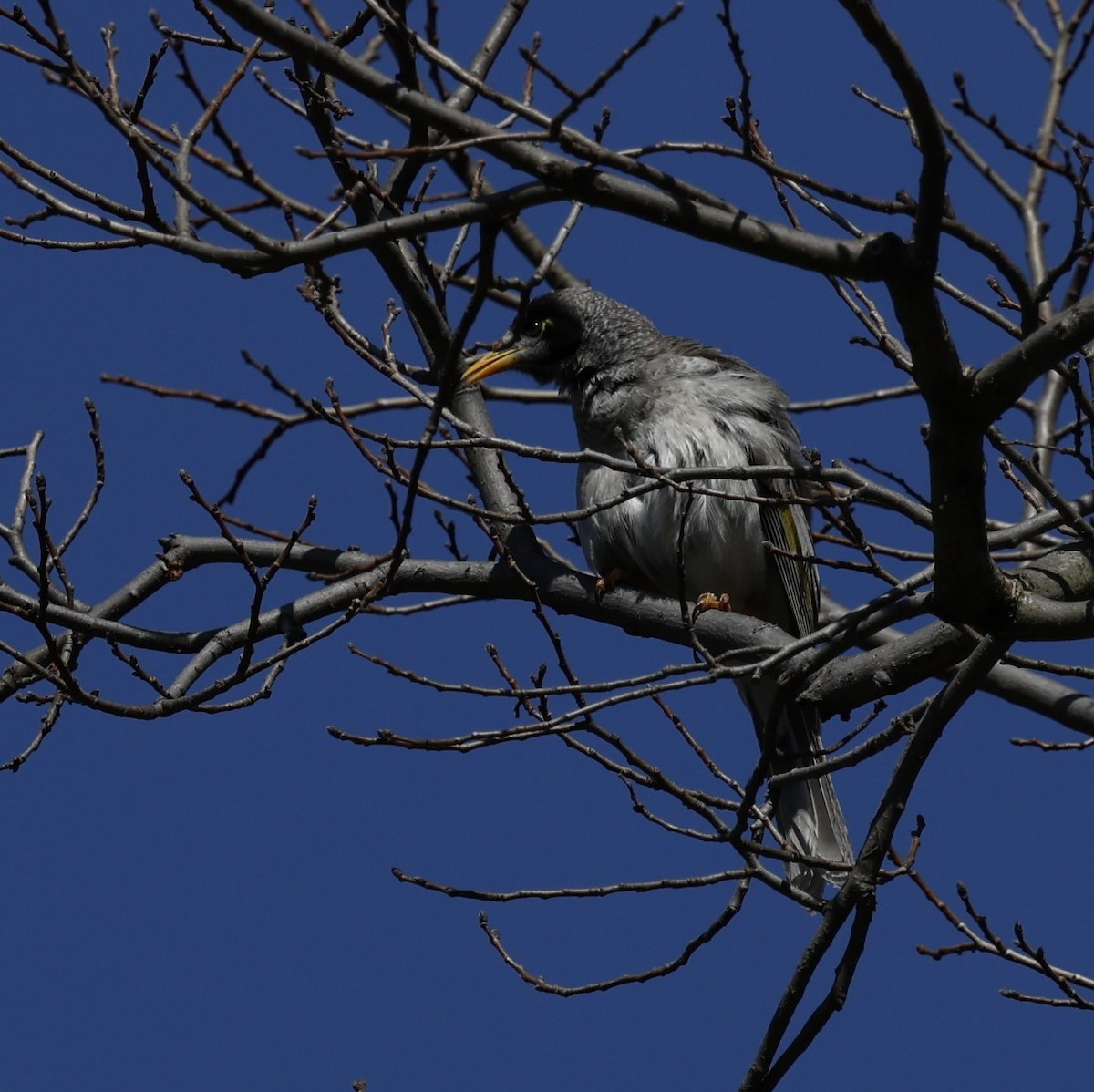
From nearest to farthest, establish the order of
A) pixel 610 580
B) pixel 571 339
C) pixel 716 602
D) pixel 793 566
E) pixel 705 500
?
pixel 610 580, pixel 716 602, pixel 705 500, pixel 793 566, pixel 571 339

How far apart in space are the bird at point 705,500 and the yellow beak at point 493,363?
0.01m

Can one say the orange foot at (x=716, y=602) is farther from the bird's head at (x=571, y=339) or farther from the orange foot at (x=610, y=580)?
the bird's head at (x=571, y=339)

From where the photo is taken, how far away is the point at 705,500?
7.24 meters

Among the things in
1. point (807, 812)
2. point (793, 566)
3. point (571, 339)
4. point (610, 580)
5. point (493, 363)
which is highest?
point (571, 339)

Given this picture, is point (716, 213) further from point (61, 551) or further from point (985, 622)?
point (61, 551)

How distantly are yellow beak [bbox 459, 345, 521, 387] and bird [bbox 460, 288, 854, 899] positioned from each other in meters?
0.01

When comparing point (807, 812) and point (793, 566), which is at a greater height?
point (793, 566)


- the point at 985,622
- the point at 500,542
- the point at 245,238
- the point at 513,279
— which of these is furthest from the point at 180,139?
the point at 985,622

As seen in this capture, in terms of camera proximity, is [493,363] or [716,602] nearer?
[716,602]

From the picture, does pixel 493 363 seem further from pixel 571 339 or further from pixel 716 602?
pixel 716 602

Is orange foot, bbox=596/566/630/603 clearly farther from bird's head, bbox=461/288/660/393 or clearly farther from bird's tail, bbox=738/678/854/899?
bird's head, bbox=461/288/660/393

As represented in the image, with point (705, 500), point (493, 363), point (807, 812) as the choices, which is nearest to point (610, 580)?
point (705, 500)

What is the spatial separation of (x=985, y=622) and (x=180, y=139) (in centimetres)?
328

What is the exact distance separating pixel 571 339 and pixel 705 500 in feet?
4.94
